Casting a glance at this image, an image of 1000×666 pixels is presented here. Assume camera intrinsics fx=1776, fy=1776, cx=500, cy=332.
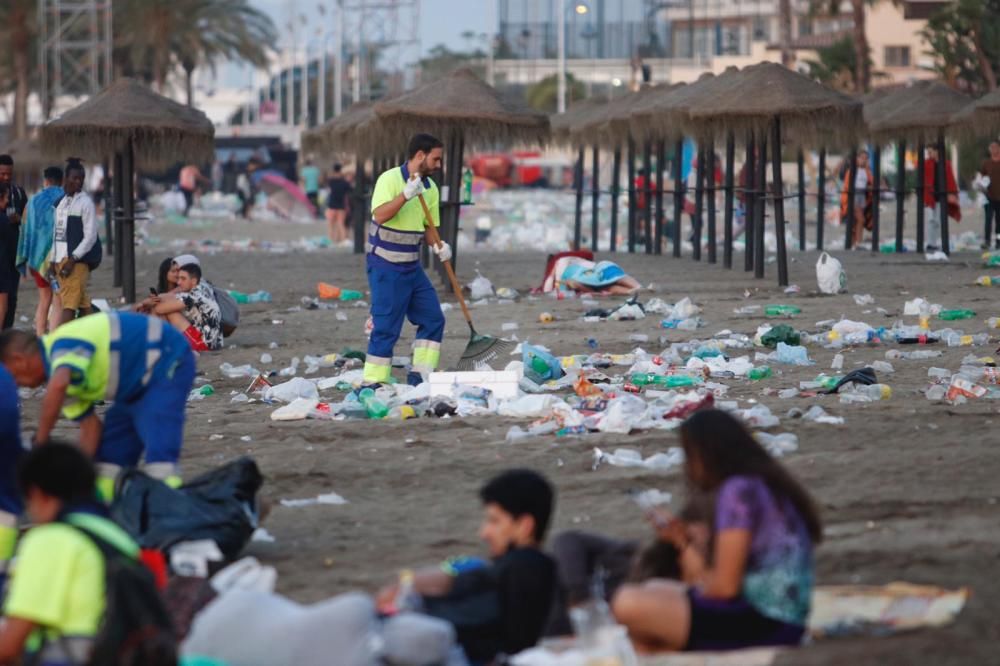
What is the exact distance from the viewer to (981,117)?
2259cm

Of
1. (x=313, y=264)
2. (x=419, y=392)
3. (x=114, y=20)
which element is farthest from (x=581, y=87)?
(x=419, y=392)

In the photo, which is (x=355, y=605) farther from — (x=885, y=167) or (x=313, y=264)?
(x=885, y=167)

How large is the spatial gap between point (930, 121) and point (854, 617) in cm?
2028

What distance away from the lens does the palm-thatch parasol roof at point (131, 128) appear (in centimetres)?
1967

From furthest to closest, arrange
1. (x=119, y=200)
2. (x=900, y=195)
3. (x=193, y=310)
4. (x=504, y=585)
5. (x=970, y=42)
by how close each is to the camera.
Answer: (x=970, y=42)
(x=900, y=195)
(x=119, y=200)
(x=193, y=310)
(x=504, y=585)

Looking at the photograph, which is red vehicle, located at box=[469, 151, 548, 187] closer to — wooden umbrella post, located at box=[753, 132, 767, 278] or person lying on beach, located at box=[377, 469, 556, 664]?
wooden umbrella post, located at box=[753, 132, 767, 278]

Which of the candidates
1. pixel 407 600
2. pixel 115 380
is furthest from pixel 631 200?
pixel 407 600

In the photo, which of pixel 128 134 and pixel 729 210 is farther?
pixel 729 210

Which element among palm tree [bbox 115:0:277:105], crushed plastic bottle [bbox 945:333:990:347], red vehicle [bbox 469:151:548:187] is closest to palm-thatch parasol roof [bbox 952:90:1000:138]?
crushed plastic bottle [bbox 945:333:990:347]

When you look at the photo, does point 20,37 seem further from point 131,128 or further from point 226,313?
point 226,313

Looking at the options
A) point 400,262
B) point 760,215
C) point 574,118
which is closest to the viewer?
point 400,262

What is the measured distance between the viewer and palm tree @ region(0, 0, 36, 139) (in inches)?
2260

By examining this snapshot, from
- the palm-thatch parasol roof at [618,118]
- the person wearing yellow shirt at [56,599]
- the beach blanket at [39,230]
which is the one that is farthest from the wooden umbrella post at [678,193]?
the person wearing yellow shirt at [56,599]

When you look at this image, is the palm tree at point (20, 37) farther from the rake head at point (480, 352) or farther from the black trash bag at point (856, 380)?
the black trash bag at point (856, 380)
